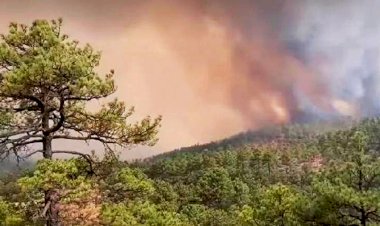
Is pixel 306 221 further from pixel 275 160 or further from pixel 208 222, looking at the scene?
pixel 275 160

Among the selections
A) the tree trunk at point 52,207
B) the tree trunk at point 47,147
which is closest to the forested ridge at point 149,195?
the tree trunk at point 52,207

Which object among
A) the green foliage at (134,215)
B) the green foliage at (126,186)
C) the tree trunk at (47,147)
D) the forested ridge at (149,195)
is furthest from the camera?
the green foliage at (126,186)

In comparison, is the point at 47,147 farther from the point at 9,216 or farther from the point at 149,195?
the point at 149,195

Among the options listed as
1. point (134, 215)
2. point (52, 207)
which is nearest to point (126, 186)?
point (134, 215)

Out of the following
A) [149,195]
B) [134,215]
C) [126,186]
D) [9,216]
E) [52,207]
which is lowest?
[134,215]

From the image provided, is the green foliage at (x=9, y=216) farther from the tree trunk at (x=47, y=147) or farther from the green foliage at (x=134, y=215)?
the green foliage at (x=134, y=215)

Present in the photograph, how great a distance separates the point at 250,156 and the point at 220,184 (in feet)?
122

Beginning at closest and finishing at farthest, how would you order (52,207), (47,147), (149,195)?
(52,207), (47,147), (149,195)

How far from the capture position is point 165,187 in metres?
67.6

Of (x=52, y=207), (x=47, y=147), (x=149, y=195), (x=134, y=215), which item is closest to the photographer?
(x=52, y=207)

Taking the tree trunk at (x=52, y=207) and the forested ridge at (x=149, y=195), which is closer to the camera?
the forested ridge at (x=149, y=195)

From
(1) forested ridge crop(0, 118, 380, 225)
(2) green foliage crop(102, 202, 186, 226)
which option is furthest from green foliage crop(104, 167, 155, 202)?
(2) green foliage crop(102, 202, 186, 226)

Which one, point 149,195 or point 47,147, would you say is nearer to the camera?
point 47,147

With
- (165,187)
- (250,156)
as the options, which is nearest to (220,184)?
(165,187)
